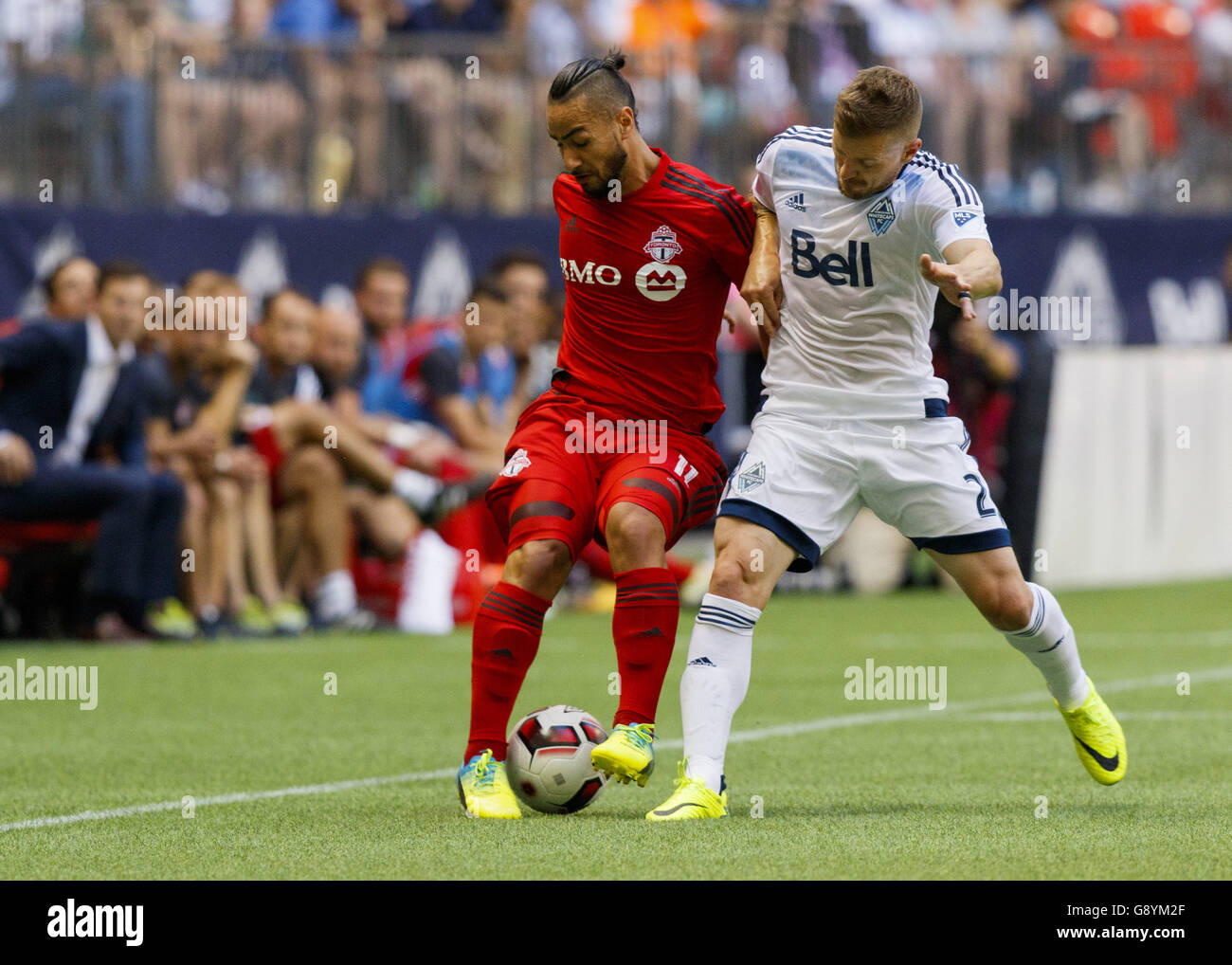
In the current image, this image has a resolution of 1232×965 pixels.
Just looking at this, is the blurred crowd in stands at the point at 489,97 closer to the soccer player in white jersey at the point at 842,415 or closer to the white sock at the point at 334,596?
the white sock at the point at 334,596

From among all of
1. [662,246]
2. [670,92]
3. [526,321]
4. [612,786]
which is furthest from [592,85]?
[670,92]

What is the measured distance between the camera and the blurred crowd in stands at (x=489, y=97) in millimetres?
15648

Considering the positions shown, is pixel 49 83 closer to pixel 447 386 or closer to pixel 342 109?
pixel 342 109

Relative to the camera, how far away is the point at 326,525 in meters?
12.9

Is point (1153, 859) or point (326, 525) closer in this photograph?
point (1153, 859)

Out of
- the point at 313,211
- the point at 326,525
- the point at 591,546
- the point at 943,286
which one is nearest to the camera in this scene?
the point at 943,286

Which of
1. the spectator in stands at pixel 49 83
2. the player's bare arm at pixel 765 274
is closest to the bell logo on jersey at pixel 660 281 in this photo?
the player's bare arm at pixel 765 274

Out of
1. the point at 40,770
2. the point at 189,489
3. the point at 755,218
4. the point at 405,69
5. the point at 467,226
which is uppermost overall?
the point at 405,69

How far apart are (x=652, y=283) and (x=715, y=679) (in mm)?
1249

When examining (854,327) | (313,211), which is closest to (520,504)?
(854,327)

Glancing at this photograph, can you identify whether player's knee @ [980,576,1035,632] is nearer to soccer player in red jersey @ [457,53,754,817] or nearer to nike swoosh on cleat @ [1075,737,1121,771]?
nike swoosh on cleat @ [1075,737,1121,771]

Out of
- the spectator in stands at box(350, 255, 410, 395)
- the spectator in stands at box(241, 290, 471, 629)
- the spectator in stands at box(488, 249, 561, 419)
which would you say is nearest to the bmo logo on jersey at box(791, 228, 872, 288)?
the spectator in stands at box(241, 290, 471, 629)

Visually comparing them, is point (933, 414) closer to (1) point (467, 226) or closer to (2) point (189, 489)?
(2) point (189, 489)

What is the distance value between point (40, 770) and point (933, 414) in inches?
131
